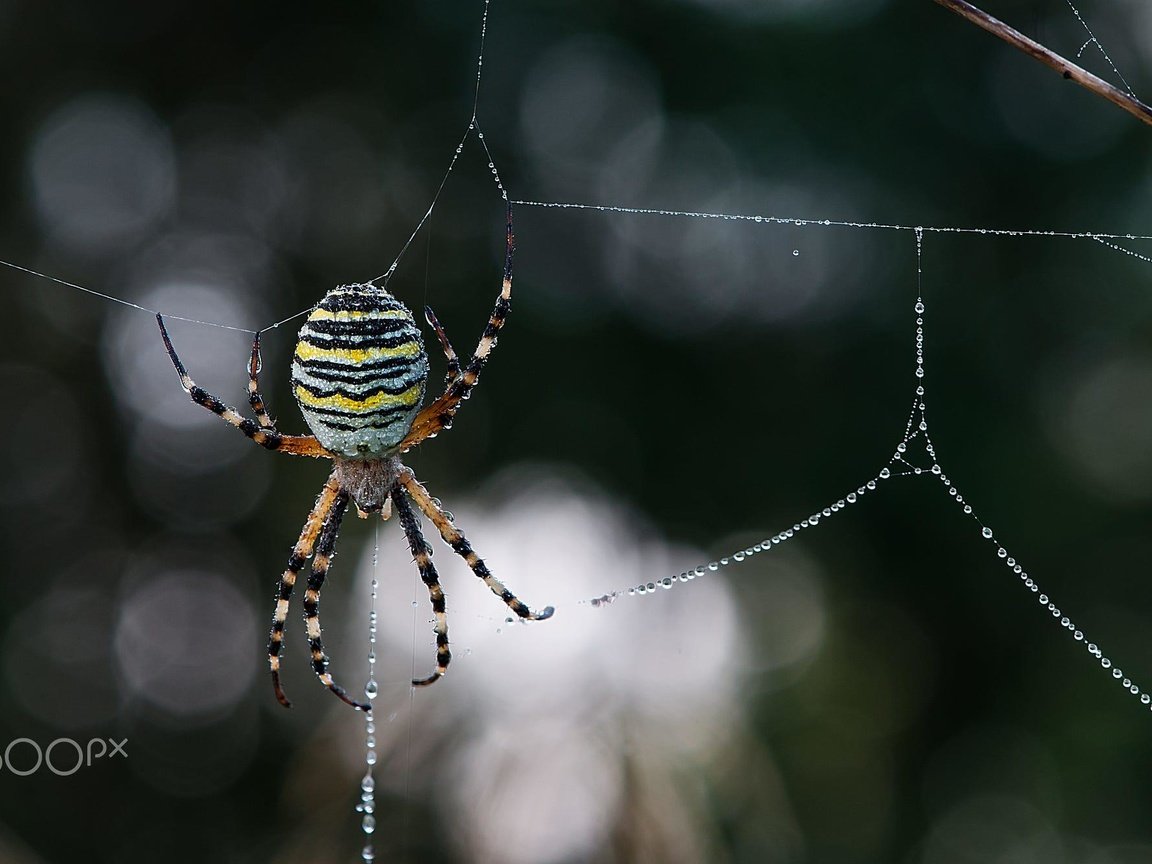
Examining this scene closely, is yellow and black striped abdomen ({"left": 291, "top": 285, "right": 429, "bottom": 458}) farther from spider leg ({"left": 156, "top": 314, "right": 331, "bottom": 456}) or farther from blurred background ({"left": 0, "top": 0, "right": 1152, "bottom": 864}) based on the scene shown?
blurred background ({"left": 0, "top": 0, "right": 1152, "bottom": 864})

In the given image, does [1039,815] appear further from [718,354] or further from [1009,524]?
[718,354]

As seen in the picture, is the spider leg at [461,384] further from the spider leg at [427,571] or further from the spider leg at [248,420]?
the spider leg at [427,571]

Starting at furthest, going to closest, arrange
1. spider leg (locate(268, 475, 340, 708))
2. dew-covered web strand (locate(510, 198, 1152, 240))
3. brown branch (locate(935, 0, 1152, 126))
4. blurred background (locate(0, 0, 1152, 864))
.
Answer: blurred background (locate(0, 0, 1152, 864))
dew-covered web strand (locate(510, 198, 1152, 240))
spider leg (locate(268, 475, 340, 708))
brown branch (locate(935, 0, 1152, 126))

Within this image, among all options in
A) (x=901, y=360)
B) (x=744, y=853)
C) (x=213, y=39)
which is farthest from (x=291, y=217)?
(x=744, y=853)

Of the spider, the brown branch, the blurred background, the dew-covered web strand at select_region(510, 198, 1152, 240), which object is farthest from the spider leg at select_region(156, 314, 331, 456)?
the blurred background

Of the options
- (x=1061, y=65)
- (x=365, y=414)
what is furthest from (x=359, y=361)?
(x=1061, y=65)

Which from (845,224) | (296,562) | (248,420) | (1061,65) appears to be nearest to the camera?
(1061,65)

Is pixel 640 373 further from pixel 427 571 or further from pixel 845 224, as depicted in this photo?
pixel 427 571
